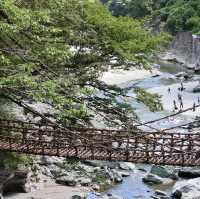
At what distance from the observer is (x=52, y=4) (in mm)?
11805

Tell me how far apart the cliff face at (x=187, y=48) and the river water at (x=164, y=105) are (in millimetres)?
1322

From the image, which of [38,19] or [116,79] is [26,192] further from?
[116,79]

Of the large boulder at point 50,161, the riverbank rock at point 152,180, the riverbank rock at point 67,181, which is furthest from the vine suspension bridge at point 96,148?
the large boulder at point 50,161

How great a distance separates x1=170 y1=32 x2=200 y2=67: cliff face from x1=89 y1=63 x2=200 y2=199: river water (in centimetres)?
132

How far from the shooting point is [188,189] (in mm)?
14812

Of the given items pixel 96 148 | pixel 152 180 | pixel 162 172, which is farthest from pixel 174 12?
pixel 96 148

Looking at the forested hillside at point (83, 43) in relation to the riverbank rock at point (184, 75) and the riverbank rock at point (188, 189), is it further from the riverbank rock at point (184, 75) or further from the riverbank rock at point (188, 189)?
the riverbank rock at point (184, 75)

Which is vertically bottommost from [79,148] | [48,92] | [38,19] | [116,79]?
[116,79]

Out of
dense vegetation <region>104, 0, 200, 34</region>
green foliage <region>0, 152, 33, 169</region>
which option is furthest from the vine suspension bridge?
dense vegetation <region>104, 0, 200, 34</region>

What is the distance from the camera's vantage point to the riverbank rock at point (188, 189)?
14523 millimetres

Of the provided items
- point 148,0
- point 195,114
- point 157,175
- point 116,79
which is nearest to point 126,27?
point 157,175

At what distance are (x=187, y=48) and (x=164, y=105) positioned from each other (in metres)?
20.3

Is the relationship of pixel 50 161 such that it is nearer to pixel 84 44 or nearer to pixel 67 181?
pixel 67 181

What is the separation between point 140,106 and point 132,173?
34.9ft
